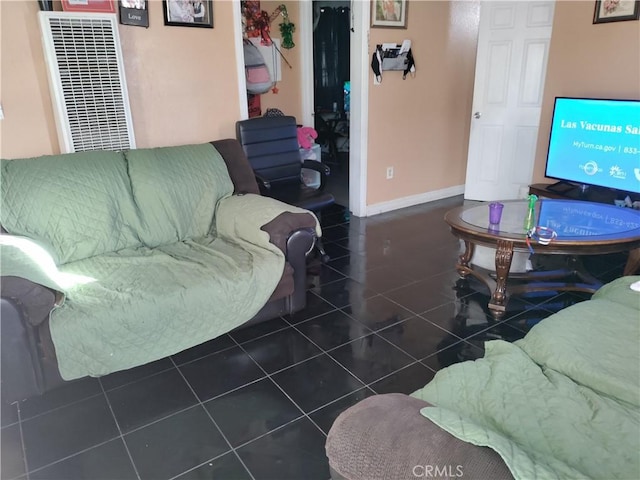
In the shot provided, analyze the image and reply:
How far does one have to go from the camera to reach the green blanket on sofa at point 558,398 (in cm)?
93

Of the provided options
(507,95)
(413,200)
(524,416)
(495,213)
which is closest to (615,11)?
(507,95)

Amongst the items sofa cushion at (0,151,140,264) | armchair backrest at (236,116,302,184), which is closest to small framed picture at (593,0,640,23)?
armchair backrest at (236,116,302,184)

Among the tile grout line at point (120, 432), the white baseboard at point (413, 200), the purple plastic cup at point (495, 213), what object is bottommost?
the tile grout line at point (120, 432)

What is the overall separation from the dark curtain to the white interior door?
2.54m

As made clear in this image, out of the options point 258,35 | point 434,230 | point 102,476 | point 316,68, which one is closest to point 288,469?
point 102,476

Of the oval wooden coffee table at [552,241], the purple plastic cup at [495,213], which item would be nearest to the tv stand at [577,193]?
the oval wooden coffee table at [552,241]

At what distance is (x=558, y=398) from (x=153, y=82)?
284 cm

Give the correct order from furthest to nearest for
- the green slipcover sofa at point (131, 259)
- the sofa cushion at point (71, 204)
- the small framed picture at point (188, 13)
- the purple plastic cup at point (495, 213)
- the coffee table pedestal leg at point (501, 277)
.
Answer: the small framed picture at point (188, 13) → the purple plastic cup at point (495, 213) → the coffee table pedestal leg at point (501, 277) → the sofa cushion at point (71, 204) → the green slipcover sofa at point (131, 259)

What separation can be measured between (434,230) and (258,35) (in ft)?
7.90

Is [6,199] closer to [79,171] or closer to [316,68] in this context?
[79,171]

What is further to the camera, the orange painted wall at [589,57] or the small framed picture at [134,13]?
the orange painted wall at [589,57]

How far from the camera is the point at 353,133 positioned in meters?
4.17

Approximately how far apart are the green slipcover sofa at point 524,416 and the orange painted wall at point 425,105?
2.89 meters

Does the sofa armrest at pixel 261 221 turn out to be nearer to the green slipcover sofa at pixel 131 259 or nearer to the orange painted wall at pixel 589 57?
the green slipcover sofa at pixel 131 259
